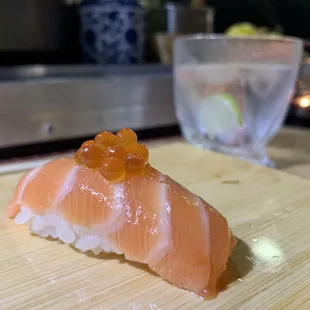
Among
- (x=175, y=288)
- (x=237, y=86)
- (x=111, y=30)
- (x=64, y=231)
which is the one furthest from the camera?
(x=111, y=30)

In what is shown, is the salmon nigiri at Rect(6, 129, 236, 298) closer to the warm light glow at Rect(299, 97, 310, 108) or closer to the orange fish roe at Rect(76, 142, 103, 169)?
the orange fish roe at Rect(76, 142, 103, 169)

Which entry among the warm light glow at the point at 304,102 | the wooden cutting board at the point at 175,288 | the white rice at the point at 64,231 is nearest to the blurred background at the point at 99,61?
the warm light glow at the point at 304,102

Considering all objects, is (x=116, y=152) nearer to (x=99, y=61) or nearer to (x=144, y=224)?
(x=144, y=224)

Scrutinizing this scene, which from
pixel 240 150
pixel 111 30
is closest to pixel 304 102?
pixel 240 150

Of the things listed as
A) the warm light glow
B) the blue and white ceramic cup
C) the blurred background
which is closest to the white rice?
the blurred background

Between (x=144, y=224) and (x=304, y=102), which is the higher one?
(x=144, y=224)

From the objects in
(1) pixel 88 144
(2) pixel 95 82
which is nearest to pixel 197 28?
(2) pixel 95 82

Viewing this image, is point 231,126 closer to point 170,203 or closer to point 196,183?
point 196,183
